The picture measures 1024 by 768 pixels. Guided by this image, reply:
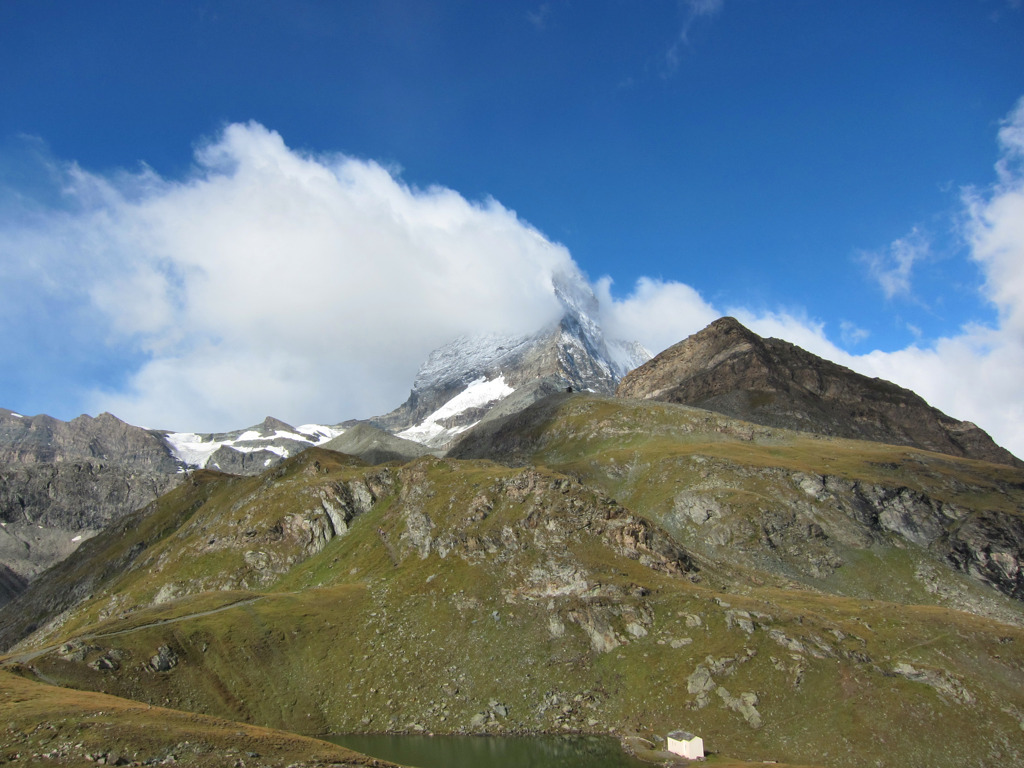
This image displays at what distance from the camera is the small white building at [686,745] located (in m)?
84.5

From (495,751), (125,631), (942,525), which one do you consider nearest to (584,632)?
(495,751)

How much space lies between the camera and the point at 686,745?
85500 millimetres

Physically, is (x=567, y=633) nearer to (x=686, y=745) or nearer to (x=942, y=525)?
(x=686, y=745)

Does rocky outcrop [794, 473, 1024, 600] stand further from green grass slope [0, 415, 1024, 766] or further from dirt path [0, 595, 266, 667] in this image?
dirt path [0, 595, 266, 667]

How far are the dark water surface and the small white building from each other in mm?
5715

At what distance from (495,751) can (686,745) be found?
27.3m

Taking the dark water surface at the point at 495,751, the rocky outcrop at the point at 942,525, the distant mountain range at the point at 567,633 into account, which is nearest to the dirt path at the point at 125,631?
the distant mountain range at the point at 567,633

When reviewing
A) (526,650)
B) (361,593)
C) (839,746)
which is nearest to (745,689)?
(839,746)

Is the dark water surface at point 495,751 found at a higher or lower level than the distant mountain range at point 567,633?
lower

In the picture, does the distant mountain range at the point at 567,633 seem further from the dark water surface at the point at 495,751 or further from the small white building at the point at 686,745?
the small white building at the point at 686,745

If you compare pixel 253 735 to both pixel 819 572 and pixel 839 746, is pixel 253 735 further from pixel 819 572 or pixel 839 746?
pixel 819 572

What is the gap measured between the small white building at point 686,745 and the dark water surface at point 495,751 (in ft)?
18.8

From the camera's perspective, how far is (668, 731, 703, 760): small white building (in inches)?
3327

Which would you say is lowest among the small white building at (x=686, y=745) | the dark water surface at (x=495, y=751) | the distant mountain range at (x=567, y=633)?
the dark water surface at (x=495, y=751)
